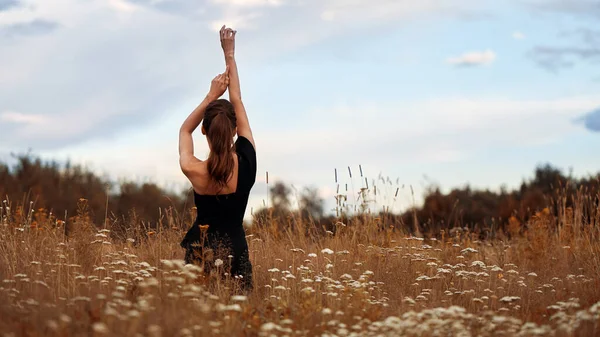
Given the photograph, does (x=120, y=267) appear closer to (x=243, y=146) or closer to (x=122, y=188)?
(x=243, y=146)

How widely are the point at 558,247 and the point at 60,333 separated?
780 centimetres

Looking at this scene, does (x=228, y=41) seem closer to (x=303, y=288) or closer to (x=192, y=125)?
(x=192, y=125)

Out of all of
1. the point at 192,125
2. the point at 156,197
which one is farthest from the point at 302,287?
the point at 156,197

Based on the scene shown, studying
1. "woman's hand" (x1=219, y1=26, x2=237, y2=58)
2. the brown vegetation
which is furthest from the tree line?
"woman's hand" (x1=219, y1=26, x2=237, y2=58)

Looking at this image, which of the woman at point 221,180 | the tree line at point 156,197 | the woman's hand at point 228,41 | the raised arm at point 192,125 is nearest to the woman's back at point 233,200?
the woman at point 221,180

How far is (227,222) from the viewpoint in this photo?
6508 mm

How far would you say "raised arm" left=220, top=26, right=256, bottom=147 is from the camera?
6.67 meters

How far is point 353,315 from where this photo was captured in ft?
18.3

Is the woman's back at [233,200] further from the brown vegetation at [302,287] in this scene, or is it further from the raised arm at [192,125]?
the brown vegetation at [302,287]

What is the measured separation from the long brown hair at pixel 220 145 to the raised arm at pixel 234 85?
12.9 inches

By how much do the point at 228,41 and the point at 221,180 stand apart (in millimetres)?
1687

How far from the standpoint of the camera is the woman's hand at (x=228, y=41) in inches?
283

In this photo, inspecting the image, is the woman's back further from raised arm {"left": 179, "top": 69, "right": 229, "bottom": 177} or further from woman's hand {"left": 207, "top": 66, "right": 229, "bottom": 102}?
woman's hand {"left": 207, "top": 66, "right": 229, "bottom": 102}

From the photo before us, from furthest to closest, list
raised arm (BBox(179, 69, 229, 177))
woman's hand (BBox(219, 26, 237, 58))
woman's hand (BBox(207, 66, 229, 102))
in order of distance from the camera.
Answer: woman's hand (BBox(219, 26, 237, 58)), woman's hand (BBox(207, 66, 229, 102)), raised arm (BBox(179, 69, 229, 177))
